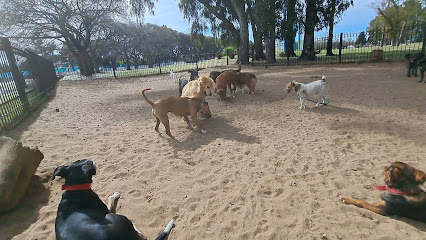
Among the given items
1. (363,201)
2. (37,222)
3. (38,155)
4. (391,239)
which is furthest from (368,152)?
(38,155)

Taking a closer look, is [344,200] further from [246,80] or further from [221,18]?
[221,18]

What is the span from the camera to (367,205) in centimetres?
270

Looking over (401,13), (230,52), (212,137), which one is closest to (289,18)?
(212,137)

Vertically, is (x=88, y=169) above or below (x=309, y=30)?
below

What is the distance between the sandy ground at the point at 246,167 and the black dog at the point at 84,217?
0.56 metres

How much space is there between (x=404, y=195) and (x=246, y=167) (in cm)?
210

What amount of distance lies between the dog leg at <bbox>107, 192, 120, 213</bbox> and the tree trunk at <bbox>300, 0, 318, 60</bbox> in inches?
822

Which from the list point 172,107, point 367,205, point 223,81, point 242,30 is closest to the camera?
point 367,205

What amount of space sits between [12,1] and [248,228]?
29.8 meters

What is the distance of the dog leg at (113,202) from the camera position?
2.97 meters

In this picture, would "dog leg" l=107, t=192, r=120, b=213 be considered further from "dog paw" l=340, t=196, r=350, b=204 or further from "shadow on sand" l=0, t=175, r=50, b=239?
"dog paw" l=340, t=196, r=350, b=204

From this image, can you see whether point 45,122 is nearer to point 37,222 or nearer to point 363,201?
point 37,222

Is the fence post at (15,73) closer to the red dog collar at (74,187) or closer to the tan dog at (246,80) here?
the red dog collar at (74,187)

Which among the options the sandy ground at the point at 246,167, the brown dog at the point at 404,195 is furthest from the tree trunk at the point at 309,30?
the brown dog at the point at 404,195
